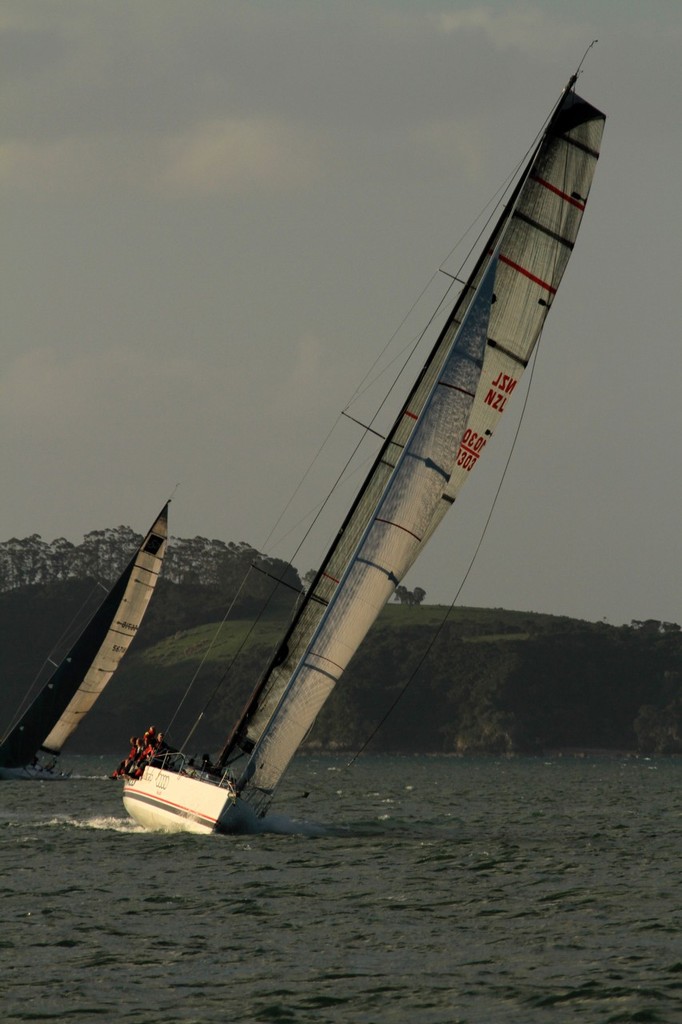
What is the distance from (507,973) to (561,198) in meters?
17.8

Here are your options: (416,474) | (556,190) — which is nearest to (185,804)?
(416,474)

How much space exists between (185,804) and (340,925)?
9.68 meters

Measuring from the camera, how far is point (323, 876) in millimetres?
26328

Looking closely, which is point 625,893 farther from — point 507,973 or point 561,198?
point 561,198

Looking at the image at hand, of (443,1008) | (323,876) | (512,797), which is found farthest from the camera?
(512,797)

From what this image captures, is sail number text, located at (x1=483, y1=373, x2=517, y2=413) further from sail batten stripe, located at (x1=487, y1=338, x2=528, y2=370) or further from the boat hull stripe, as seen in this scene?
the boat hull stripe

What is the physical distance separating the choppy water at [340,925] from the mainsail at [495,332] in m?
3.53

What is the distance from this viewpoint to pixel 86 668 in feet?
191

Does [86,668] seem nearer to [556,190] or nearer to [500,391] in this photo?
[500,391]

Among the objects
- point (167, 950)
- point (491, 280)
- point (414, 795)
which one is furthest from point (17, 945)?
point (414, 795)

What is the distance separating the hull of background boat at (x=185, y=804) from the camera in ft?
98.3

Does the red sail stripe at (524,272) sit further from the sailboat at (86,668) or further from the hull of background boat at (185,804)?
the sailboat at (86,668)

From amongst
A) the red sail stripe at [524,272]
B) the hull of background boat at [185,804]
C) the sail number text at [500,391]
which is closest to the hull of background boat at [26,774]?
the hull of background boat at [185,804]

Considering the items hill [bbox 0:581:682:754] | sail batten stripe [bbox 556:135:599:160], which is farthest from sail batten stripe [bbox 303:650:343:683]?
hill [bbox 0:581:682:754]
